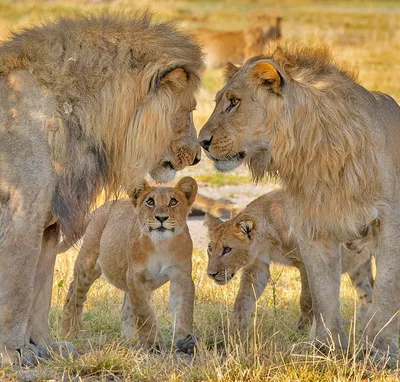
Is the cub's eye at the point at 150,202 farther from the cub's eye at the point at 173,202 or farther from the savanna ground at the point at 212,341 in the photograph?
the savanna ground at the point at 212,341

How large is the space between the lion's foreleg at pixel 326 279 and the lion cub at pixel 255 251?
2.86 feet

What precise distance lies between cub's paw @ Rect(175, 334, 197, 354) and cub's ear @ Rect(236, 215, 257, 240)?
3.13 ft

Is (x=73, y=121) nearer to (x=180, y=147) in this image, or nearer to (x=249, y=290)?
(x=180, y=147)

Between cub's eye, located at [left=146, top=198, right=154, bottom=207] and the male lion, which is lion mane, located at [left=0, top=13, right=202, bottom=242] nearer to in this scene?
the male lion

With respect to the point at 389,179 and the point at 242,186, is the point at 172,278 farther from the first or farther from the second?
the point at 242,186

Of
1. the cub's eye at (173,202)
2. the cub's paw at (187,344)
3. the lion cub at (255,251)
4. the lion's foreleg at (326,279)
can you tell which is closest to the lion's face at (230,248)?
the lion cub at (255,251)

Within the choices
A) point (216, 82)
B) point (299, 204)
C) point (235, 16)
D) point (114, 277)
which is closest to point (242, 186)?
point (114, 277)

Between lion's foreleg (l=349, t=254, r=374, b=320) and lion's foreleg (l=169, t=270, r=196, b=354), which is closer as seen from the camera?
lion's foreleg (l=169, t=270, r=196, b=354)

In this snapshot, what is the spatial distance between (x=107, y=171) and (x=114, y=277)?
4.67ft

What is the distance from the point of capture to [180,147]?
4.77m

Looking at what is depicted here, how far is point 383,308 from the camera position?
4770 millimetres

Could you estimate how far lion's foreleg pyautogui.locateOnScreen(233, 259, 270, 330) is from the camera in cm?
593

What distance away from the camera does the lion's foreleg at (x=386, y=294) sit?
4.74 metres

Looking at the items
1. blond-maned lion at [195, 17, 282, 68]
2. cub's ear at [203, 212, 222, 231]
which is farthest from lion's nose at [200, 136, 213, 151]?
blond-maned lion at [195, 17, 282, 68]
